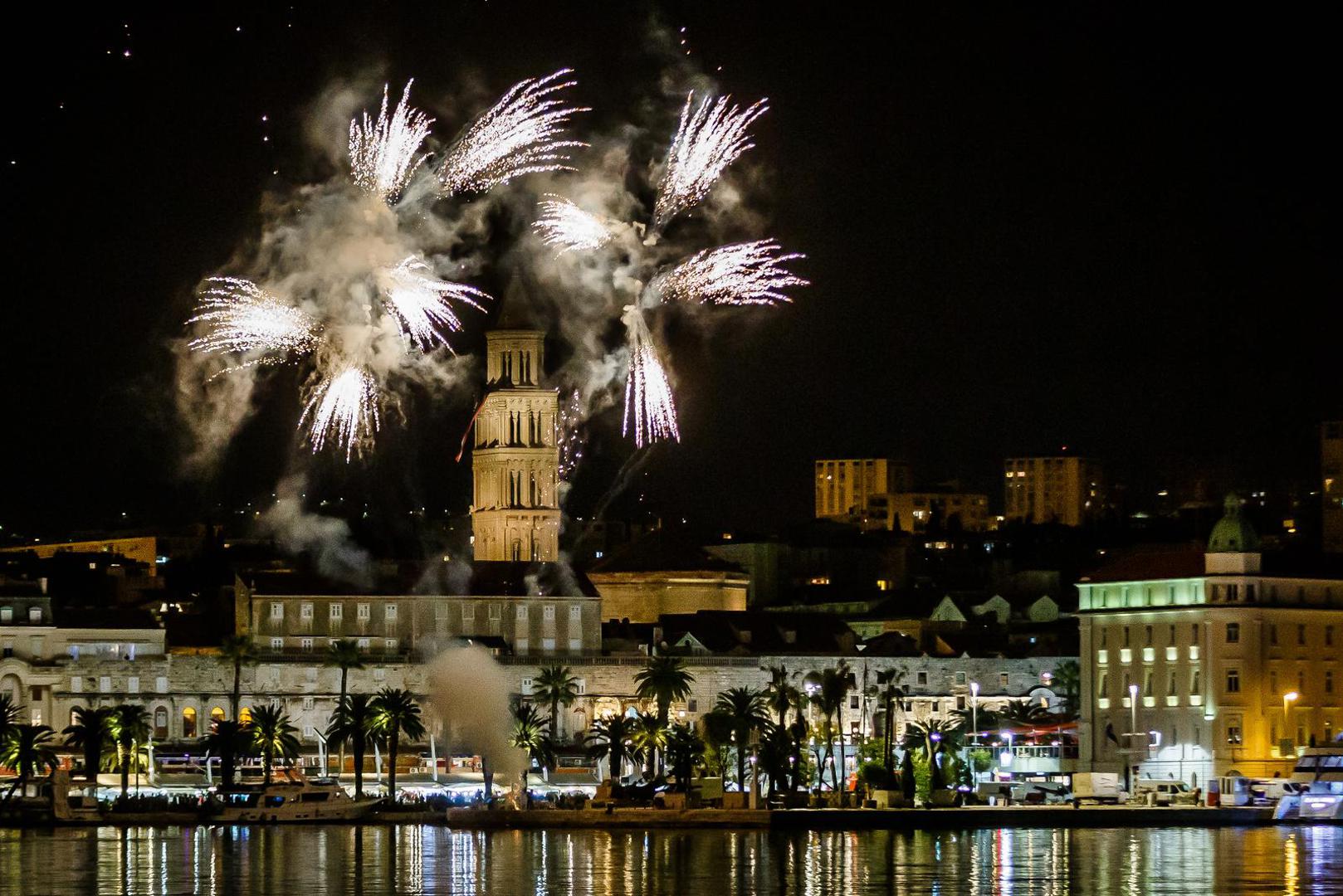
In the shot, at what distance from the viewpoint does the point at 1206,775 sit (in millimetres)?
139000

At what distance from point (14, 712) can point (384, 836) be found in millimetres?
31365

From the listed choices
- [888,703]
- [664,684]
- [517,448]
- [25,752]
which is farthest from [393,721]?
[517,448]

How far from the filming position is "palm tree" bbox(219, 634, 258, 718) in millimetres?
144625

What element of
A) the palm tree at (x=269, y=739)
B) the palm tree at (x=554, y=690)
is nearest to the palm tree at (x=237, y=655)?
the palm tree at (x=269, y=739)

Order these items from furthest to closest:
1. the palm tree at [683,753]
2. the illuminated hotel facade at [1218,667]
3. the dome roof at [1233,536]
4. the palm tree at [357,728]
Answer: the dome roof at [1233,536], the illuminated hotel facade at [1218,667], the palm tree at [357,728], the palm tree at [683,753]

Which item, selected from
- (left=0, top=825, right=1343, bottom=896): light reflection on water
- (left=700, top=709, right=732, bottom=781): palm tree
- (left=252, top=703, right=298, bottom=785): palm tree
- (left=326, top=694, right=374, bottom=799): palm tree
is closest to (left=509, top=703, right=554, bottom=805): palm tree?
(left=326, top=694, right=374, bottom=799): palm tree

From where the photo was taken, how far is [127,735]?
133750mm

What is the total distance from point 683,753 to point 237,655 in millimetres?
27433

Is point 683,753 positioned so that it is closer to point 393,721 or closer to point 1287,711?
point 393,721

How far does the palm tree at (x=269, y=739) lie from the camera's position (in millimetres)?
135875

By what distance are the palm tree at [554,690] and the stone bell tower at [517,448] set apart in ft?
30.8

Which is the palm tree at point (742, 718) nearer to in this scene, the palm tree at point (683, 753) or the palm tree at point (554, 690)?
the palm tree at point (683, 753)

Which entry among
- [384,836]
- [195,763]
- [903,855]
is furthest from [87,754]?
[903,855]

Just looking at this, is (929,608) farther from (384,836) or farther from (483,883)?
(483,883)
